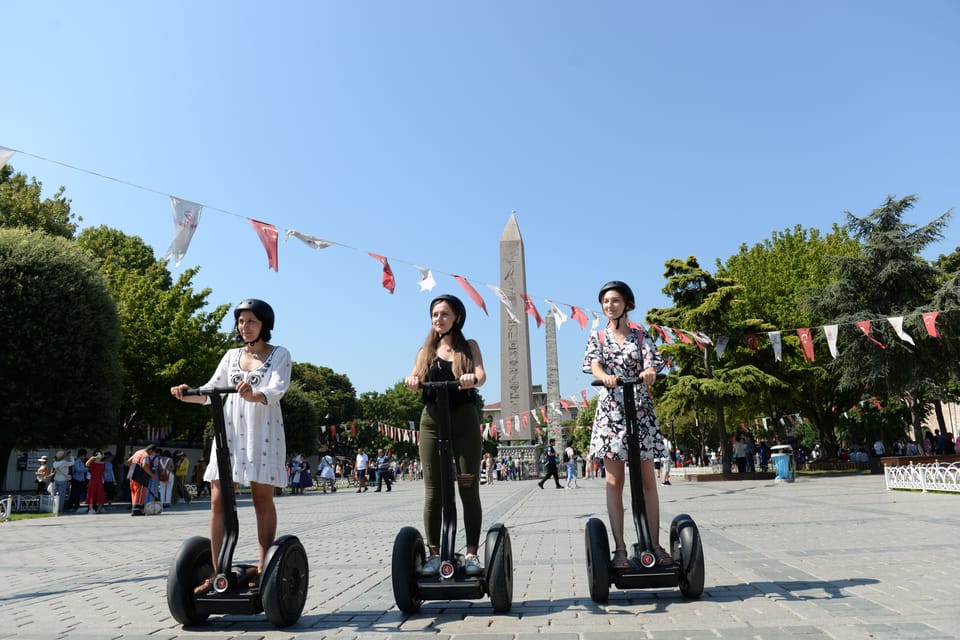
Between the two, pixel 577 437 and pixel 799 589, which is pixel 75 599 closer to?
pixel 799 589

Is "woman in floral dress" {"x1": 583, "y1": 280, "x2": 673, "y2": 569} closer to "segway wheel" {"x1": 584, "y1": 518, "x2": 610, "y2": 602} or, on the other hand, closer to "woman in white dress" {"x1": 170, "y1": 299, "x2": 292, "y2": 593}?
"segway wheel" {"x1": 584, "y1": 518, "x2": 610, "y2": 602}

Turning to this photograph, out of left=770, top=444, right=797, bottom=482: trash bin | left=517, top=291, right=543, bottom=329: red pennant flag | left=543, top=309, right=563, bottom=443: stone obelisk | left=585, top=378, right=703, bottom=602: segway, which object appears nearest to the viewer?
left=585, top=378, right=703, bottom=602: segway

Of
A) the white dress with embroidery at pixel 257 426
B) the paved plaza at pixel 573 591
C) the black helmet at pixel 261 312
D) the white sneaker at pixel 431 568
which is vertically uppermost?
the black helmet at pixel 261 312

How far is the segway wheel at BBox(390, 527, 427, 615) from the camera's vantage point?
4055mm

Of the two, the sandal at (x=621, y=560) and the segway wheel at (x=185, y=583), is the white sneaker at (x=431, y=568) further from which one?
the segway wheel at (x=185, y=583)

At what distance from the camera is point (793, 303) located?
98.7 feet

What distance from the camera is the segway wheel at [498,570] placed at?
4.02 meters

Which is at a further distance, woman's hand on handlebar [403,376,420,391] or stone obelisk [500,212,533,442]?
stone obelisk [500,212,533,442]

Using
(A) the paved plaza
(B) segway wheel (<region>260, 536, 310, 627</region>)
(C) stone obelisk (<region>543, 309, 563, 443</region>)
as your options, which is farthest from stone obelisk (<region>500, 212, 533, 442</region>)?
(B) segway wheel (<region>260, 536, 310, 627</region>)

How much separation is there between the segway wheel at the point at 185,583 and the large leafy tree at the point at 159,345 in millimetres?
24724

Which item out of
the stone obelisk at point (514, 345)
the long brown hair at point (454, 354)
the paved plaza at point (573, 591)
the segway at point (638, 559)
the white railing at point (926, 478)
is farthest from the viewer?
the stone obelisk at point (514, 345)

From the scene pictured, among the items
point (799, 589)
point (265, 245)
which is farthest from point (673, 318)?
point (799, 589)

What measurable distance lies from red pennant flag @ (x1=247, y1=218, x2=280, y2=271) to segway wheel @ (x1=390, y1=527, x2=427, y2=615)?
8398 mm

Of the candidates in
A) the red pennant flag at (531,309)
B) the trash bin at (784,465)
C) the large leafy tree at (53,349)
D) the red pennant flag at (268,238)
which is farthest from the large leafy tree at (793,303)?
the large leafy tree at (53,349)
